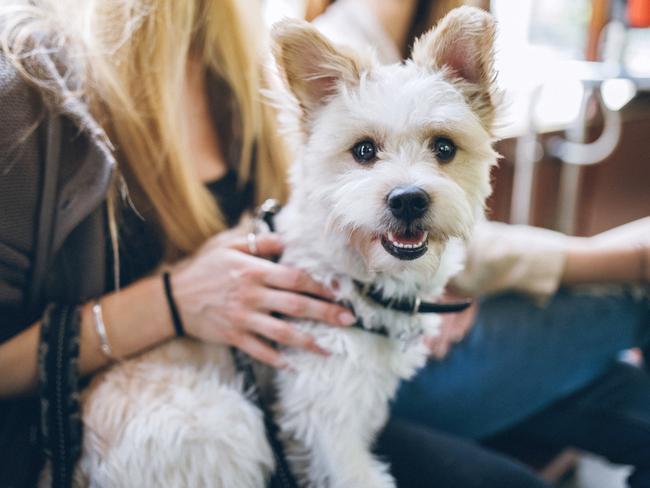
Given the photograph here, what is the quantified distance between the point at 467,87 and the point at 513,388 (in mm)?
615

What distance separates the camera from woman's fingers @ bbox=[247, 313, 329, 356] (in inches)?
31.1

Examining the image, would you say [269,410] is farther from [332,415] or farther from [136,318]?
[136,318]

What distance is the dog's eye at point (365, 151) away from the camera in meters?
0.73

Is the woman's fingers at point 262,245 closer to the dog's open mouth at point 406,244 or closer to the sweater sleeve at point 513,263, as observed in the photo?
the dog's open mouth at point 406,244

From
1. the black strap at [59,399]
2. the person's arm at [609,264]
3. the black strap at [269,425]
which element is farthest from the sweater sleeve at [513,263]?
the black strap at [59,399]

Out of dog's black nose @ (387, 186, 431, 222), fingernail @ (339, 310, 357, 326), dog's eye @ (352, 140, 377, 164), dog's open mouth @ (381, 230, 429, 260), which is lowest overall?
fingernail @ (339, 310, 357, 326)

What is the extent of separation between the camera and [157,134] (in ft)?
2.87

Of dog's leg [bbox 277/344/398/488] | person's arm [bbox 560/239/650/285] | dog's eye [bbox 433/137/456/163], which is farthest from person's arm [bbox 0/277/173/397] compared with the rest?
person's arm [bbox 560/239/650/285]

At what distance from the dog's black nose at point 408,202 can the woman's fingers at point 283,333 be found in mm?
253

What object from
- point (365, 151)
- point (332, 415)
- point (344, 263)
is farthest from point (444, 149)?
point (332, 415)

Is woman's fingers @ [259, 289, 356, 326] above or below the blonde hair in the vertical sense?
below

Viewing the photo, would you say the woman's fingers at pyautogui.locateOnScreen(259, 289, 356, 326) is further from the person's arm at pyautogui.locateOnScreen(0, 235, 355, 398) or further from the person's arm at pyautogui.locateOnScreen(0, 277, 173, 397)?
the person's arm at pyautogui.locateOnScreen(0, 277, 173, 397)

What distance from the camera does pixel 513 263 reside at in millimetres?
1080

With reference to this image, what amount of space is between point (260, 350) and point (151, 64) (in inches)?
19.7
